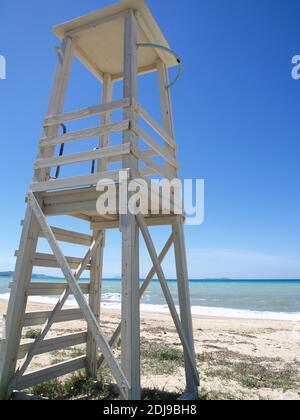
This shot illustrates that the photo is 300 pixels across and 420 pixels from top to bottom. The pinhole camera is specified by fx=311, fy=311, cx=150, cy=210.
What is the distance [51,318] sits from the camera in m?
4.81

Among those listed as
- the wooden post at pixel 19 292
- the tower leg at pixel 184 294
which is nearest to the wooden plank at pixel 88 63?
the wooden post at pixel 19 292

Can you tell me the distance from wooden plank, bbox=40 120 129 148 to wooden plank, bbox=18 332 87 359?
3023 mm

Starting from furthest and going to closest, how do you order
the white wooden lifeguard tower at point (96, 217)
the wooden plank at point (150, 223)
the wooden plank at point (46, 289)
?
the wooden plank at point (150, 223)
the wooden plank at point (46, 289)
the white wooden lifeguard tower at point (96, 217)

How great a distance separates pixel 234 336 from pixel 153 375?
6.62 meters

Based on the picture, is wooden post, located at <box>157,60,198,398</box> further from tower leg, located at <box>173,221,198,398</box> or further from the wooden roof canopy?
the wooden roof canopy

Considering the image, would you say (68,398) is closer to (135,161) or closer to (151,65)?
(135,161)

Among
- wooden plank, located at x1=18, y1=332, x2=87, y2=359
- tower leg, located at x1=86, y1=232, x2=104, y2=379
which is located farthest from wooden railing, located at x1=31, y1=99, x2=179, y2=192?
wooden plank, located at x1=18, y1=332, x2=87, y2=359

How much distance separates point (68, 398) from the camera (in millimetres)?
4676

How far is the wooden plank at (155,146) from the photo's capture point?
14.4ft

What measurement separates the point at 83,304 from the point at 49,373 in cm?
182

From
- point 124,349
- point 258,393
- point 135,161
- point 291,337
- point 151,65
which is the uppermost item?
A: point 151,65

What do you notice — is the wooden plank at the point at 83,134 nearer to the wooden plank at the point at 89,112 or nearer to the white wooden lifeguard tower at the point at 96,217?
the white wooden lifeguard tower at the point at 96,217

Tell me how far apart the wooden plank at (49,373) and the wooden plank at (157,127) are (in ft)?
13.5
